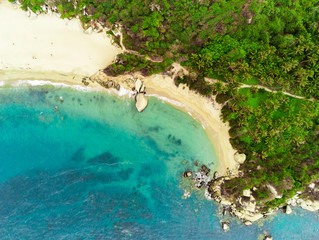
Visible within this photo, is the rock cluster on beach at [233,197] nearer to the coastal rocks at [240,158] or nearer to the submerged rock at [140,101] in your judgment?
the coastal rocks at [240,158]

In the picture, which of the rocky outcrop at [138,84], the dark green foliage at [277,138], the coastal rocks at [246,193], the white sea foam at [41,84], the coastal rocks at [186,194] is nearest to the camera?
the dark green foliage at [277,138]

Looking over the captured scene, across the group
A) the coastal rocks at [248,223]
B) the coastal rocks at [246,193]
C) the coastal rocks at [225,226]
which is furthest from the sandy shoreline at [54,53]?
the coastal rocks at [248,223]

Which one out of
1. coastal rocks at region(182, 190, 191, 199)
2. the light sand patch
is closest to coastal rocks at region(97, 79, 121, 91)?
the light sand patch

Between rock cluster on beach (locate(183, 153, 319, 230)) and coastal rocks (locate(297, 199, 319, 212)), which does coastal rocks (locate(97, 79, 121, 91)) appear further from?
coastal rocks (locate(297, 199, 319, 212))

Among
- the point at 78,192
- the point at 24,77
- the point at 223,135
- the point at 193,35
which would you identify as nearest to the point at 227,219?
the point at 223,135

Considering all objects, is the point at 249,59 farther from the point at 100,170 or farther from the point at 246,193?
the point at 100,170
